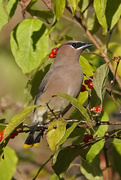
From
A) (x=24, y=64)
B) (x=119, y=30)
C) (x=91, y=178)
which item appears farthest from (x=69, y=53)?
(x=91, y=178)

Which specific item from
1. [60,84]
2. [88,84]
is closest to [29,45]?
[88,84]

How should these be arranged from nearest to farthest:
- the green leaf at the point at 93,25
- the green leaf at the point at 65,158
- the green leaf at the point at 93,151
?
the green leaf at the point at 65,158
the green leaf at the point at 93,151
the green leaf at the point at 93,25

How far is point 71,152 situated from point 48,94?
1.13 meters

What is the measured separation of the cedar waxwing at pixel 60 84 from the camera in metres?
3.50

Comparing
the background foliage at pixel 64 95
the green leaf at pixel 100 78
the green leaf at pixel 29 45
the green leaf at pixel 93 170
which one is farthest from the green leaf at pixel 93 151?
the green leaf at pixel 29 45

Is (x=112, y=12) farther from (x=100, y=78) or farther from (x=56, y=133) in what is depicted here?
(x=56, y=133)

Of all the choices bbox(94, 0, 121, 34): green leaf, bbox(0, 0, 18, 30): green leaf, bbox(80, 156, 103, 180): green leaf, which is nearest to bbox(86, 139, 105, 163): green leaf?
bbox(80, 156, 103, 180): green leaf

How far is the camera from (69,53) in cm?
388

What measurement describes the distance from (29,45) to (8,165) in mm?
847

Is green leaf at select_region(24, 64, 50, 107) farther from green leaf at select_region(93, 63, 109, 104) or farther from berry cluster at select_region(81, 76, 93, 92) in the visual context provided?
green leaf at select_region(93, 63, 109, 104)

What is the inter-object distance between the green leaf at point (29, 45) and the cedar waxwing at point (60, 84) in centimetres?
56

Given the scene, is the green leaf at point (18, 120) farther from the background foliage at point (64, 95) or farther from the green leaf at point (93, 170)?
the green leaf at point (93, 170)

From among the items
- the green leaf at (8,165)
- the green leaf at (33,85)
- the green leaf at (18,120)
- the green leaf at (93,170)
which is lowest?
the green leaf at (93,170)

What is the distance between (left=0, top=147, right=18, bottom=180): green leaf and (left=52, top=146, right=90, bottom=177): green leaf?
0.43 m
